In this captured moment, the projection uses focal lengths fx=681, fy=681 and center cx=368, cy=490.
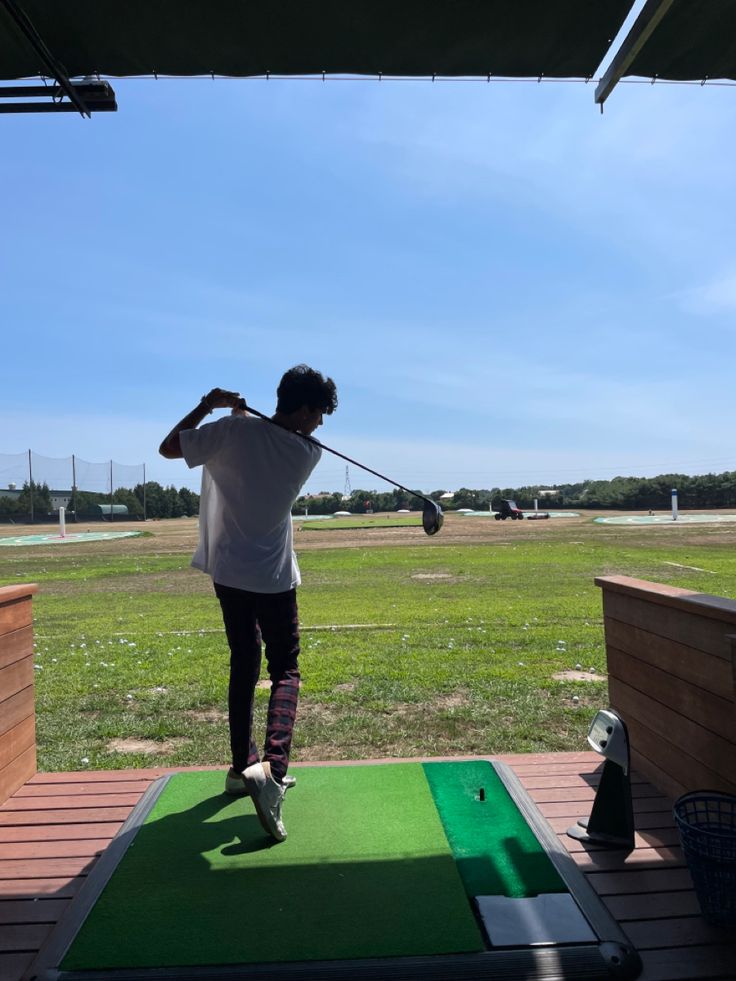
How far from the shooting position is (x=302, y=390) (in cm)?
258

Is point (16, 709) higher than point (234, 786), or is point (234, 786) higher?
point (16, 709)

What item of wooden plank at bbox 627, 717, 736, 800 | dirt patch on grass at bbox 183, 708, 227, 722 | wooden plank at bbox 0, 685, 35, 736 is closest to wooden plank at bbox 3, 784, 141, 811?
wooden plank at bbox 0, 685, 35, 736

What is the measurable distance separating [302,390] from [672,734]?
1.95 meters

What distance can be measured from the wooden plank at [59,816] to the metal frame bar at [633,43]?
3500 millimetres

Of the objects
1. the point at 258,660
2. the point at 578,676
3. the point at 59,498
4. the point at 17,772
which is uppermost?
the point at 59,498

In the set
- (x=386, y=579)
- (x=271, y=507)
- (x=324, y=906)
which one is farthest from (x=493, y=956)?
(x=386, y=579)

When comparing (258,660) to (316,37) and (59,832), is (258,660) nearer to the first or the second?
(59,832)

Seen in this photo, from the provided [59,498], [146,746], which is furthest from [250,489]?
[59,498]

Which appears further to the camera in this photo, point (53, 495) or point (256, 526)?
point (53, 495)

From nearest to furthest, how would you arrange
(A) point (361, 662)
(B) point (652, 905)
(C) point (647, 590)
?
1. (B) point (652, 905)
2. (C) point (647, 590)
3. (A) point (361, 662)

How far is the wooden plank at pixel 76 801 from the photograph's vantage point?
2.72 m

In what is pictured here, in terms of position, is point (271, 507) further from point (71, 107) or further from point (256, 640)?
point (71, 107)

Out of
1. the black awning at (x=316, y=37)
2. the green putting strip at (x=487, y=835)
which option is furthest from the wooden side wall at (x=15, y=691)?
the black awning at (x=316, y=37)

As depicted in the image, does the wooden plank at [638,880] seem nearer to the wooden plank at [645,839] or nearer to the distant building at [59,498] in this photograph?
the wooden plank at [645,839]
